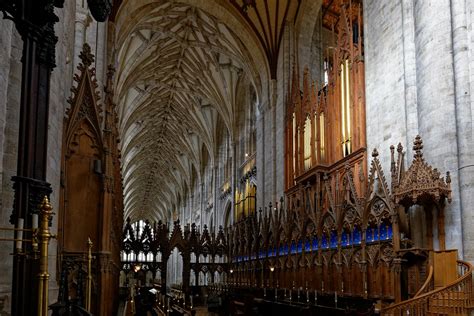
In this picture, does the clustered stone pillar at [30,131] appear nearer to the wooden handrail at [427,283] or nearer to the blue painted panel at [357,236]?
the wooden handrail at [427,283]

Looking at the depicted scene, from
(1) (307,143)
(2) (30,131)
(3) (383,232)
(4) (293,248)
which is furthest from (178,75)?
(2) (30,131)

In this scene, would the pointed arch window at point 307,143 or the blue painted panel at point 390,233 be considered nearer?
the blue painted panel at point 390,233

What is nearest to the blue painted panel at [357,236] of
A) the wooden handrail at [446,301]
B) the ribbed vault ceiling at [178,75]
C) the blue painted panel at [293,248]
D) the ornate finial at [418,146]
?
the ornate finial at [418,146]

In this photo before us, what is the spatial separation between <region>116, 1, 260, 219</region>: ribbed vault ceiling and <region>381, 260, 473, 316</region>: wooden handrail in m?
16.9

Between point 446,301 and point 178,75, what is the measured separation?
87.3 ft

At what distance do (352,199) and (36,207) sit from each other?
11.7m

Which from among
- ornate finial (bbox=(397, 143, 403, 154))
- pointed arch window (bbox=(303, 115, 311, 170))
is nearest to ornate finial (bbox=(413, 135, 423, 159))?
ornate finial (bbox=(397, 143, 403, 154))

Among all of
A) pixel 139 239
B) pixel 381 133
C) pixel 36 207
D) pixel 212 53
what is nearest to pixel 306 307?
pixel 381 133

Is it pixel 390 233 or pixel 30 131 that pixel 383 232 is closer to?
pixel 390 233

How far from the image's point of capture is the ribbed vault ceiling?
2603cm

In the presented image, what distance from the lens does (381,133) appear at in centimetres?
1406

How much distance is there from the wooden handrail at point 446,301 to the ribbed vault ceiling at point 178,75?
16.9 m

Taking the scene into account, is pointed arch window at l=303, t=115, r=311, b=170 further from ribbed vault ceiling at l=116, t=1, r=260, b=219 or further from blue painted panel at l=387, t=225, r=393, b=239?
ribbed vault ceiling at l=116, t=1, r=260, b=219

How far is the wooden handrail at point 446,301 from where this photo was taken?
9562 mm
